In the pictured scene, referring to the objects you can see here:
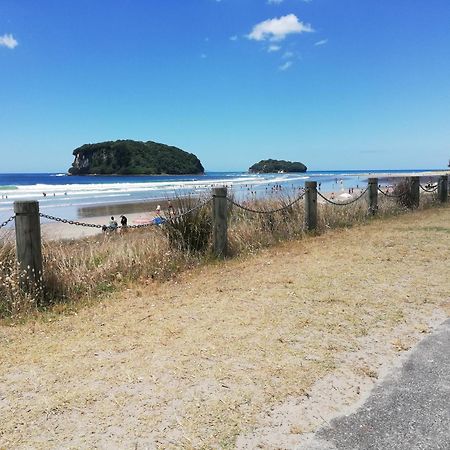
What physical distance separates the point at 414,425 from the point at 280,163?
591 feet

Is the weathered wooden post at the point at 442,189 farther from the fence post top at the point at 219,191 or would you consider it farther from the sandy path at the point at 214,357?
the fence post top at the point at 219,191

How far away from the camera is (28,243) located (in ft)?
16.2

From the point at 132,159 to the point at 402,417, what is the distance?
139688mm

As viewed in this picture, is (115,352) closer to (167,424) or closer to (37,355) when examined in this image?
(37,355)

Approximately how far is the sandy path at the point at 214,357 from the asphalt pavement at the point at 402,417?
0.40 ft

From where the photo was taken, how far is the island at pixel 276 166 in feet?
568

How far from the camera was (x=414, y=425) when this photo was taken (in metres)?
2.49

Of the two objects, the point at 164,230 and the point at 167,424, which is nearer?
the point at 167,424

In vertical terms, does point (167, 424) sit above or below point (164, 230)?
below

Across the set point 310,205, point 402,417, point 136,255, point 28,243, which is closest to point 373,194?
point 310,205

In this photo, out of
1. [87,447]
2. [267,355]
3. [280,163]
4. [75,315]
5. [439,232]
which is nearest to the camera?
[87,447]

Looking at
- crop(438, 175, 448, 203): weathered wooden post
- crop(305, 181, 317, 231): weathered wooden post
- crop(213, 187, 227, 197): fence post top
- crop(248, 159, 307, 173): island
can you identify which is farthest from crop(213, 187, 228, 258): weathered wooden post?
crop(248, 159, 307, 173): island

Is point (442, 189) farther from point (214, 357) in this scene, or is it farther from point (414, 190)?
point (214, 357)

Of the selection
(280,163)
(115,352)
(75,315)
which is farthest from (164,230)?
(280,163)
